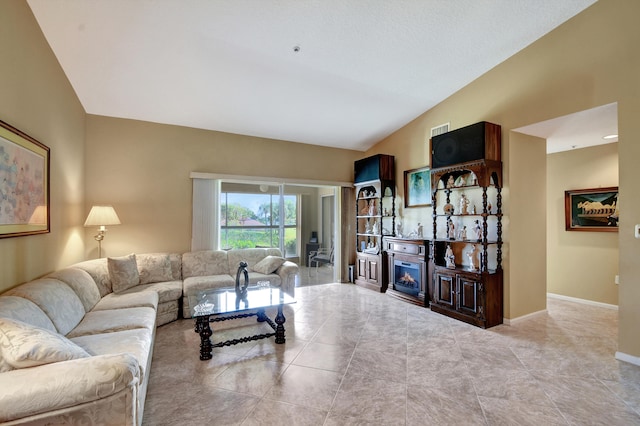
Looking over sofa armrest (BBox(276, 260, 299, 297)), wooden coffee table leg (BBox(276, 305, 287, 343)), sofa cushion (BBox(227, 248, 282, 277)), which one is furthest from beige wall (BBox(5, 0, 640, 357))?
wooden coffee table leg (BBox(276, 305, 287, 343))

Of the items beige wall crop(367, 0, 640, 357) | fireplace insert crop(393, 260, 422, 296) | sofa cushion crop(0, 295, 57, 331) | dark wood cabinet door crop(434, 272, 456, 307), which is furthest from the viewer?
fireplace insert crop(393, 260, 422, 296)

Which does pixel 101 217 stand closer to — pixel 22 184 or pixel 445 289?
pixel 22 184

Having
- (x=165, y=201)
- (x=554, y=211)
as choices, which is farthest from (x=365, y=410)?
(x=554, y=211)

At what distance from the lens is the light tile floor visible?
1.99 metres

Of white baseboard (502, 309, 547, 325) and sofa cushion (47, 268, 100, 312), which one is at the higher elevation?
sofa cushion (47, 268, 100, 312)

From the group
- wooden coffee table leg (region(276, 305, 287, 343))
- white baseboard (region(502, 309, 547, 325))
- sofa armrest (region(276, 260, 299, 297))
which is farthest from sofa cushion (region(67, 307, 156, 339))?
white baseboard (region(502, 309, 547, 325))

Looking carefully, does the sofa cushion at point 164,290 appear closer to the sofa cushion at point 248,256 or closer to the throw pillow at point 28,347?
the sofa cushion at point 248,256

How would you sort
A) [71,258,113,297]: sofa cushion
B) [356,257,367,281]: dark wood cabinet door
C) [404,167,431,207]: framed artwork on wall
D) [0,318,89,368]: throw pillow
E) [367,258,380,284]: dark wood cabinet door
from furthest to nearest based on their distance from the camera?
1. [356,257,367,281]: dark wood cabinet door
2. [367,258,380,284]: dark wood cabinet door
3. [404,167,431,207]: framed artwork on wall
4. [71,258,113,297]: sofa cushion
5. [0,318,89,368]: throw pillow

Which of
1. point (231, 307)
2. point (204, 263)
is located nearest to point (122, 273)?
point (204, 263)

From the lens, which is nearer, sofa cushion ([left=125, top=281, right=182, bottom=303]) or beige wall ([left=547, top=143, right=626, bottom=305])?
sofa cushion ([left=125, top=281, right=182, bottom=303])

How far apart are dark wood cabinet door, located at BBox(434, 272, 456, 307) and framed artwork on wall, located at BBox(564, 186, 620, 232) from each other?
95.0 inches

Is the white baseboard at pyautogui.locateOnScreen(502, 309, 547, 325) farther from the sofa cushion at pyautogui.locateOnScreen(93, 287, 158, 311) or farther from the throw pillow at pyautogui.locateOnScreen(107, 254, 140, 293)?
the throw pillow at pyautogui.locateOnScreen(107, 254, 140, 293)

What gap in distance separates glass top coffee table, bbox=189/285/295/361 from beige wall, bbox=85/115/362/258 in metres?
1.45

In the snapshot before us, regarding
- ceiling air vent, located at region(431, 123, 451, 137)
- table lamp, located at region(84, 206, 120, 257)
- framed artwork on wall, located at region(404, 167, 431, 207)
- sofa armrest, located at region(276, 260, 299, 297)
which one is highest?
ceiling air vent, located at region(431, 123, 451, 137)
